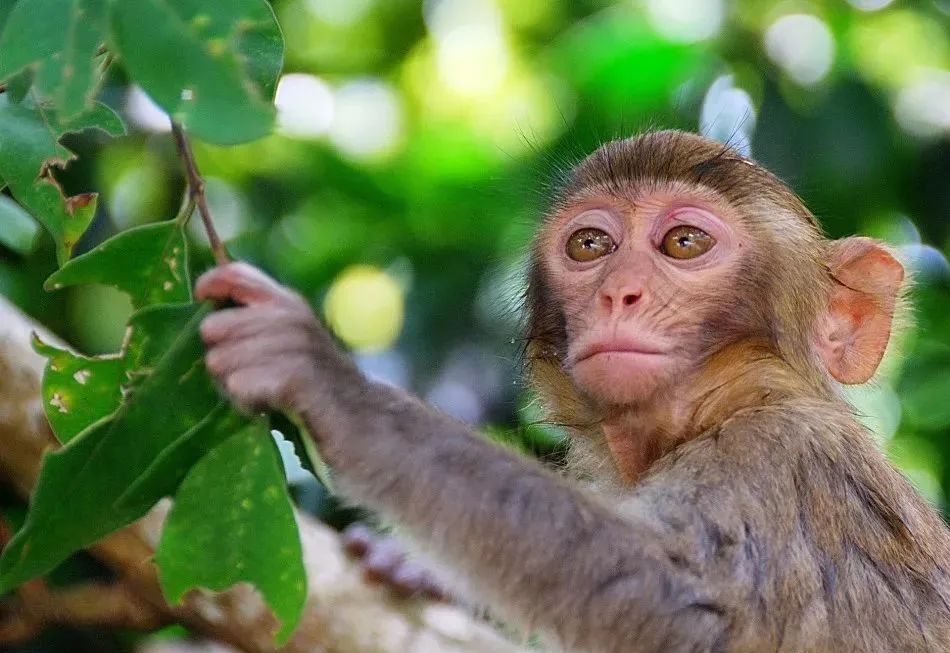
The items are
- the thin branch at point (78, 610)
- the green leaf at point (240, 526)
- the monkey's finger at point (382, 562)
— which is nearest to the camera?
the green leaf at point (240, 526)

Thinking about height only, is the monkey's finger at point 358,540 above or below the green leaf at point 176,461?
below

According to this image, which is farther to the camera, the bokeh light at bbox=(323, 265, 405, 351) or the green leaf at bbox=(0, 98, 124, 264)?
the bokeh light at bbox=(323, 265, 405, 351)

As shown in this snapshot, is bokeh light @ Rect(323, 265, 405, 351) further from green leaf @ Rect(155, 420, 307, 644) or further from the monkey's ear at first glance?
green leaf @ Rect(155, 420, 307, 644)

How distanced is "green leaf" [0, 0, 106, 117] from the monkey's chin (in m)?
2.04

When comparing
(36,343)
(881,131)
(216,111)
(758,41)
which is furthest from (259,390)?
(758,41)

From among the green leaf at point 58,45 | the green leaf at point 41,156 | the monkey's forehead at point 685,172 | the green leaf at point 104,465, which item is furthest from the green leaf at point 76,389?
the monkey's forehead at point 685,172

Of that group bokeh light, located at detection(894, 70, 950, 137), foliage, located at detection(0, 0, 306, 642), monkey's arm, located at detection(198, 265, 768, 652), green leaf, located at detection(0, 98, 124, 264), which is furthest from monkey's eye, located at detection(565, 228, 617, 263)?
bokeh light, located at detection(894, 70, 950, 137)

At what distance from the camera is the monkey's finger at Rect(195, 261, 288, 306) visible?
3264 millimetres

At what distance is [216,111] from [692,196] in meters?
2.51

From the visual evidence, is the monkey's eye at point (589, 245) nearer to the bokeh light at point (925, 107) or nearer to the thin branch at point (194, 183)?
the thin branch at point (194, 183)

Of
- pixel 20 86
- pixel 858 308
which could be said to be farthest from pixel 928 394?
pixel 20 86

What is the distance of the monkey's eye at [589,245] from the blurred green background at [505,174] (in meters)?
1.22

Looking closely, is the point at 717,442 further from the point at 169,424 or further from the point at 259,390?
the point at 169,424

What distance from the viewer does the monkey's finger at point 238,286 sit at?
326 cm
